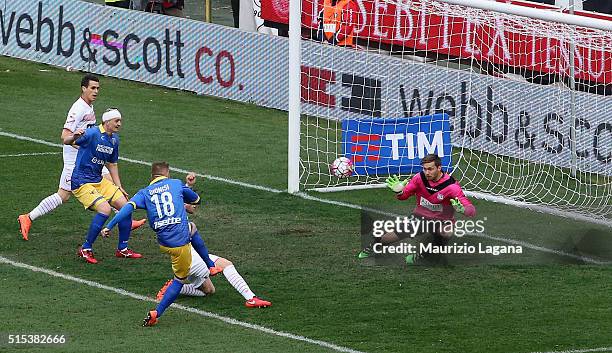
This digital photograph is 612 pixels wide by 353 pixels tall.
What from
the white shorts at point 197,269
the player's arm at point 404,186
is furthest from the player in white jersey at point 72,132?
the player's arm at point 404,186

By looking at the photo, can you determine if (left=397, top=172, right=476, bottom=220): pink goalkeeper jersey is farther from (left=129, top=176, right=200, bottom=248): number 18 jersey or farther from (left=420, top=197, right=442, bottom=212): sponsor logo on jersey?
(left=129, top=176, right=200, bottom=248): number 18 jersey

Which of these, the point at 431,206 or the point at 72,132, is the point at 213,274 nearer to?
the point at 431,206

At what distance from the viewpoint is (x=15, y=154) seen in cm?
2097

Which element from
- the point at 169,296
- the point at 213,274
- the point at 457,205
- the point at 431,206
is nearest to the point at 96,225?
the point at 213,274

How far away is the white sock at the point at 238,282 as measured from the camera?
13757 millimetres

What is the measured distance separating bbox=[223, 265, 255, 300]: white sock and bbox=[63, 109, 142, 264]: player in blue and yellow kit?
2.07m

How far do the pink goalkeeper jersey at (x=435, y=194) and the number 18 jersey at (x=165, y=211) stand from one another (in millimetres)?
3179

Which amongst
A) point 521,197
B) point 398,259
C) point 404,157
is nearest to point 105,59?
point 404,157

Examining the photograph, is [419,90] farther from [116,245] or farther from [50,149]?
[116,245]

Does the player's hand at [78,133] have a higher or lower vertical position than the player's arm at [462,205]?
higher

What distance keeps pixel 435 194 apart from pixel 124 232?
3530 millimetres

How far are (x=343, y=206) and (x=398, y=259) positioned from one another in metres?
2.90

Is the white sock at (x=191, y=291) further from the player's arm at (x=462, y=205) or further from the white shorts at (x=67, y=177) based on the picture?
the player's arm at (x=462, y=205)

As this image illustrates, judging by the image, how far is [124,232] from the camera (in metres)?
15.5
